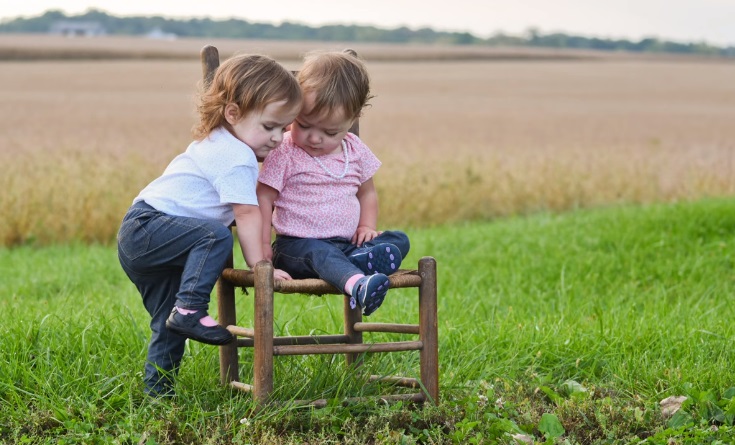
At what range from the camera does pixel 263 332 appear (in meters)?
3.53

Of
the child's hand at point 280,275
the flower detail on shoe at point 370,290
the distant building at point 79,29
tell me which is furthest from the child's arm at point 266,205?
the distant building at point 79,29

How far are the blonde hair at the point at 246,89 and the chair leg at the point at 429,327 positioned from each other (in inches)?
32.0

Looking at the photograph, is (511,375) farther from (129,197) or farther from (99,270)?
(129,197)

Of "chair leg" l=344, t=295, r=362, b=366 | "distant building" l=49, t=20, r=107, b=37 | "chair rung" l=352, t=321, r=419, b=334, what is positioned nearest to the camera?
"chair rung" l=352, t=321, r=419, b=334

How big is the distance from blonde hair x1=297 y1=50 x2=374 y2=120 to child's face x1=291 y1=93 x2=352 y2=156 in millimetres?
22

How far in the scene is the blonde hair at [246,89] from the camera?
3541 millimetres

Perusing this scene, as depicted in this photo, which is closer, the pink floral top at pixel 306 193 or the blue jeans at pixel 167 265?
the blue jeans at pixel 167 265

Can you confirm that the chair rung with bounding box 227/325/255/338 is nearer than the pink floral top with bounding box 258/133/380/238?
Yes

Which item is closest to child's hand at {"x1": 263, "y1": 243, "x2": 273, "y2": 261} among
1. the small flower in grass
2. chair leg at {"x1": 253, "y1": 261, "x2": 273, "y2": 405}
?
chair leg at {"x1": 253, "y1": 261, "x2": 273, "y2": 405}

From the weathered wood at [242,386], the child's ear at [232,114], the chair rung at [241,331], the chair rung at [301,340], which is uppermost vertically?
the child's ear at [232,114]

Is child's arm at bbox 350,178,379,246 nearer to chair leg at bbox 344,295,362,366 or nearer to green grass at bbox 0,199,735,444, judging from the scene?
chair leg at bbox 344,295,362,366

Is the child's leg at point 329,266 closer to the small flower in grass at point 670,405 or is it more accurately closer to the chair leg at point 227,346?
the chair leg at point 227,346

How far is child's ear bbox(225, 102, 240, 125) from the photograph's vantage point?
363 centimetres

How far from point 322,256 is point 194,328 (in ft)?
1.79
